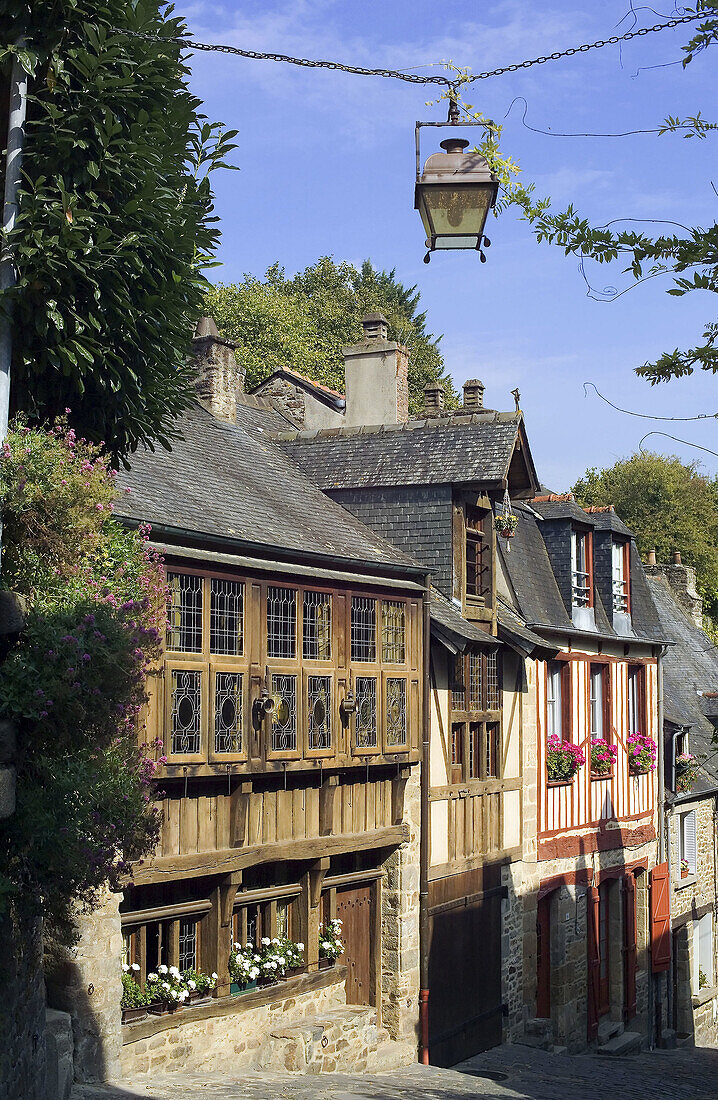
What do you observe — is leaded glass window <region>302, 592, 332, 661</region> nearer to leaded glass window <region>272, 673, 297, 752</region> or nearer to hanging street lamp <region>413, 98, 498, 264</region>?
leaded glass window <region>272, 673, 297, 752</region>

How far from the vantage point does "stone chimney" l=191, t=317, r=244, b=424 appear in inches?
643

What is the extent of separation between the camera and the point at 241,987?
12.1m

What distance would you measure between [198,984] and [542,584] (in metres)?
9.34

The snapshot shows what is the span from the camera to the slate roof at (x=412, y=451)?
15.5 m

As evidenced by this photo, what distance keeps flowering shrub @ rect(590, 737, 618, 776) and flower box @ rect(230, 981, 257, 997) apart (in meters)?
8.55

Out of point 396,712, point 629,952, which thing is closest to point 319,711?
point 396,712

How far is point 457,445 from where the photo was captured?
52.3ft

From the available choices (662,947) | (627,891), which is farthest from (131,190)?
(662,947)

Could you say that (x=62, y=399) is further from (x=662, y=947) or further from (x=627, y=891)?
(x=662, y=947)

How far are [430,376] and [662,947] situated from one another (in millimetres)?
22561

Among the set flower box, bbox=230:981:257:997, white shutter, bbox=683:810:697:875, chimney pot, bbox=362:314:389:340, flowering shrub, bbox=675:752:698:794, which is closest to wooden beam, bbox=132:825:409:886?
flower box, bbox=230:981:257:997

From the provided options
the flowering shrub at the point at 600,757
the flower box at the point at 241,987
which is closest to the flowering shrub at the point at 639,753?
the flowering shrub at the point at 600,757

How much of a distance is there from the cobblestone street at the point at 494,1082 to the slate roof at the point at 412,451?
6.72m

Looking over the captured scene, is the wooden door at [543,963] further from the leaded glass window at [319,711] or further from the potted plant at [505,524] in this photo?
the leaded glass window at [319,711]
